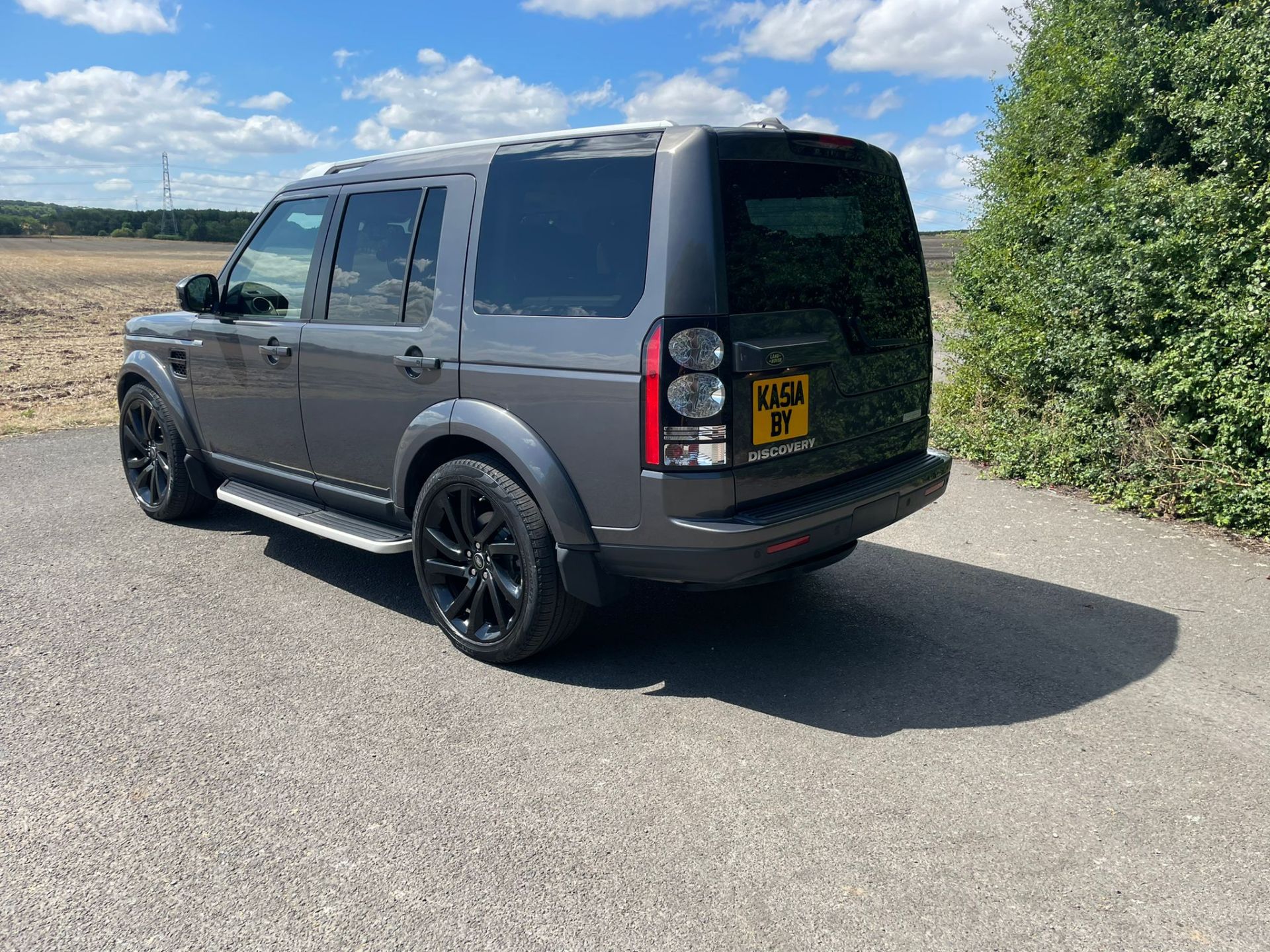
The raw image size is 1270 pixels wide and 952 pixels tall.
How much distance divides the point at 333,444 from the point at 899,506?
2646mm

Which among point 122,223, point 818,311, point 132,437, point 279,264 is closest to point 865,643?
point 818,311

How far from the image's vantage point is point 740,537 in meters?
3.39

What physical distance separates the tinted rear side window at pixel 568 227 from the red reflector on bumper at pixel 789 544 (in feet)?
3.24

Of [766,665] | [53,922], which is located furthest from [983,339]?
[53,922]

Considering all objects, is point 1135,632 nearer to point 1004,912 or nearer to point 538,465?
point 1004,912

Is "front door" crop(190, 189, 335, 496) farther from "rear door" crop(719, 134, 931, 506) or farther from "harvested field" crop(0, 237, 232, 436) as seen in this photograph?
"harvested field" crop(0, 237, 232, 436)

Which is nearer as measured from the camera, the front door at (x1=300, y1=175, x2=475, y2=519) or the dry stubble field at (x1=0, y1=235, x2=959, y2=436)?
the front door at (x1=300, y1=175, x2=475, y2=519)

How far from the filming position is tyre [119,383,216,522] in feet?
19.2

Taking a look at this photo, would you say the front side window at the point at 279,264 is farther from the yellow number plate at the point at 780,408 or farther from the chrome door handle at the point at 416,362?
the yellow number plate at the point at 780,408

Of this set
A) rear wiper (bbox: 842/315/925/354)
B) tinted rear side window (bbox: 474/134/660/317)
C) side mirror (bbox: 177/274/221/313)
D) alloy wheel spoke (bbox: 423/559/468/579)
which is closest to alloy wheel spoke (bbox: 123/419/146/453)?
side mirror (bbox: 177/274/221/313)

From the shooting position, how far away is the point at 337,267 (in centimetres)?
469

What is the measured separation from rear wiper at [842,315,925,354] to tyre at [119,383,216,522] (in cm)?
401

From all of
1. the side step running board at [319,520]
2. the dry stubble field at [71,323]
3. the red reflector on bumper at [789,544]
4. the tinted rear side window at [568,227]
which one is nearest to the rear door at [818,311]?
the red reflector on bumper at [789,544]

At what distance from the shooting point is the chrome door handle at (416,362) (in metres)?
4.08
